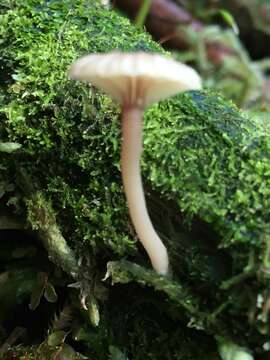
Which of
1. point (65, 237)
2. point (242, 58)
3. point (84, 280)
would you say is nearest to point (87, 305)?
point (84, 280)

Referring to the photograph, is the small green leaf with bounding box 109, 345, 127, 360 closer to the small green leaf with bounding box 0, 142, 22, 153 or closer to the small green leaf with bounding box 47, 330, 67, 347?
the small green leaf with bounding box 47, 330, 67, 347

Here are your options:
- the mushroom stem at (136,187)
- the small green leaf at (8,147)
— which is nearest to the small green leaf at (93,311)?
the mushroom stem at (136,187)

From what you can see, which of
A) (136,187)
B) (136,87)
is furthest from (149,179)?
(136,87)

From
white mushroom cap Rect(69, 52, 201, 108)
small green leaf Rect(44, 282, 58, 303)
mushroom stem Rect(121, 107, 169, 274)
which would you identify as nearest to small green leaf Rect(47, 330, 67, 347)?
small green leaf Rect(44, 282, 58, 303)

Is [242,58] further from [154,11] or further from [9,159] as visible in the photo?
[9,159]

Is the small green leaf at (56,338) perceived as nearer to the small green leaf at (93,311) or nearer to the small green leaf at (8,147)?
the small green leaf at (93,311)

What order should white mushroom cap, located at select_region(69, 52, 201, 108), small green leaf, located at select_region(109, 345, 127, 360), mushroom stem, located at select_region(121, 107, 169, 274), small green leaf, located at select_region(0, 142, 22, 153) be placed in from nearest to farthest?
white mushroom cap, located at select_region(69, 52, 201, 108) < mushroom stem, located at select_region(121, 107, 169, 274) < small green leaf, located at select_region(109, 345, 127, 360) < small green leaf, located at select_region(0, 142, 22, 153)

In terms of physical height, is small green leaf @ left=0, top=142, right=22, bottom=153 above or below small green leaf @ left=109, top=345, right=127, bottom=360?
above
